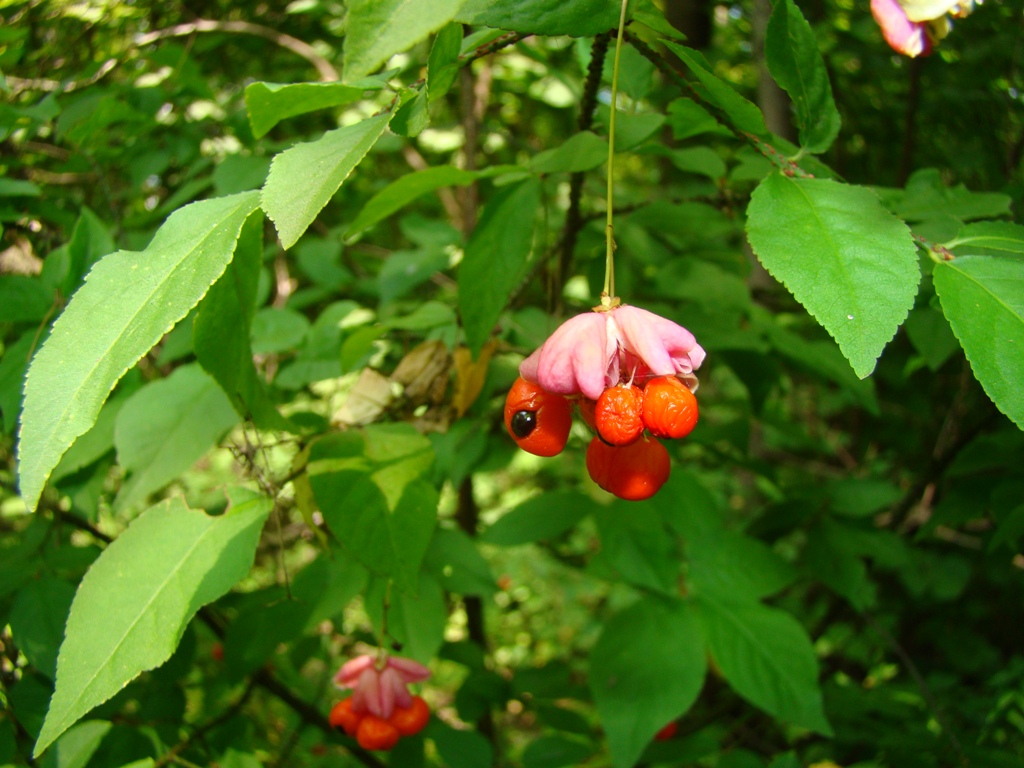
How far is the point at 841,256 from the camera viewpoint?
728 mm

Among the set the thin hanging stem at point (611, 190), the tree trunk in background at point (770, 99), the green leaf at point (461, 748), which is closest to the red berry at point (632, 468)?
the thin hanging stem at point (611, 190)

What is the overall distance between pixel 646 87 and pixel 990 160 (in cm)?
121

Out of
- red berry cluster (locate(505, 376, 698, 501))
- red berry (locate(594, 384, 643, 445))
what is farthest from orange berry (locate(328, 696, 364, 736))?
red berry (locate(594, 384, 643, 445))

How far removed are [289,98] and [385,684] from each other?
1010 millimetres

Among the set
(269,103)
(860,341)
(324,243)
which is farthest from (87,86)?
(860,341)

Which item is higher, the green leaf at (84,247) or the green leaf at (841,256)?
the green leaf at (841,256)

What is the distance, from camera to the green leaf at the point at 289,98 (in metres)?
0.78

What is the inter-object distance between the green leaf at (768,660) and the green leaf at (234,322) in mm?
1002

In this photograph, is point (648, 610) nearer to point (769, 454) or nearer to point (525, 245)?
point (525, 245)

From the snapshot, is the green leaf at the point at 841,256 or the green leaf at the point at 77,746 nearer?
the green leaf at the point at 841,256

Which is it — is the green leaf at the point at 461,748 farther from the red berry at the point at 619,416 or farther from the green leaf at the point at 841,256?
the green leaf at the point at 841,256

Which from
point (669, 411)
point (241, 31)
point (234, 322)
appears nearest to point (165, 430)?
point (234, 322)

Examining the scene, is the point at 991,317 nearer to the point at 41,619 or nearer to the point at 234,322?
the point at 234,322

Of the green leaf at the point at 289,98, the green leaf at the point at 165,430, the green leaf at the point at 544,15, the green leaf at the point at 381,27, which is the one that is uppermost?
the green leaf at the point at 381,27
